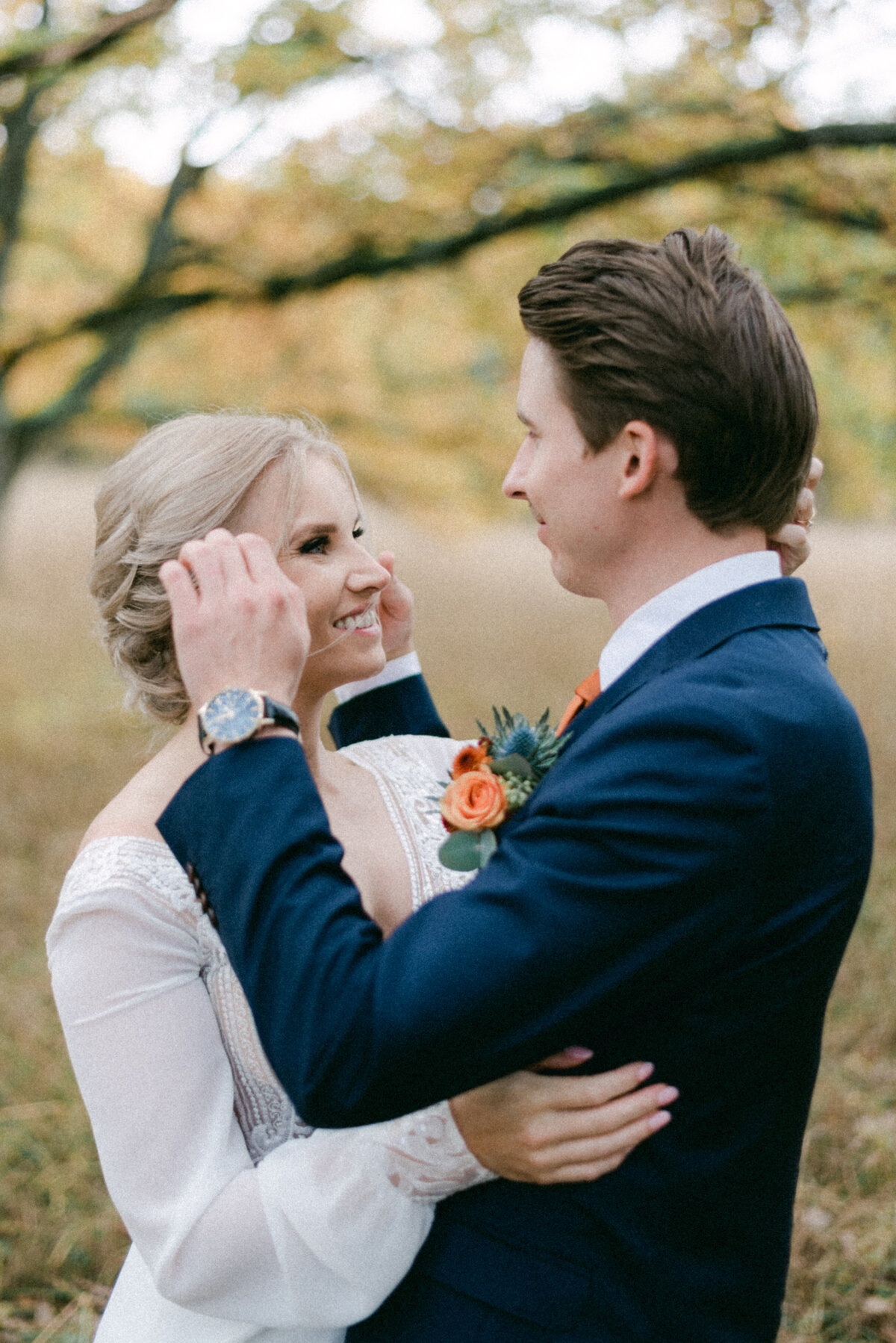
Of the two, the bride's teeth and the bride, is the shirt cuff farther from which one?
the bride

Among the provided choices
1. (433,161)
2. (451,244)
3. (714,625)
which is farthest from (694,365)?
(433,161)

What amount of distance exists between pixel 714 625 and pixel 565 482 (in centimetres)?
33

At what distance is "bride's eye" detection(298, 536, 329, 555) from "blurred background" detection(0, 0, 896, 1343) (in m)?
0.50

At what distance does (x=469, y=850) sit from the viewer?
160 cm

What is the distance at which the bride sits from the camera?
1.53m

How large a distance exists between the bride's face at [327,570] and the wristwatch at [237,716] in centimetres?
66

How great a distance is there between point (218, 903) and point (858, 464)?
1168cm

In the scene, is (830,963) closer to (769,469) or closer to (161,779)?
(769,469)

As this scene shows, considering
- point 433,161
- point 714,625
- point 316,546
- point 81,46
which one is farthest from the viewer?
point 433,161

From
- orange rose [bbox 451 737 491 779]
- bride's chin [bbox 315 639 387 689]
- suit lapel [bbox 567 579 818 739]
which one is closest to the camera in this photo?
suit lapel [bbox 567 579 818 739]

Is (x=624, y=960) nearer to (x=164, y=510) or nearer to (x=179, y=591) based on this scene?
(x=179, y=591)

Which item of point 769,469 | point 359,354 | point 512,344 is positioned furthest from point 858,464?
point 769,469

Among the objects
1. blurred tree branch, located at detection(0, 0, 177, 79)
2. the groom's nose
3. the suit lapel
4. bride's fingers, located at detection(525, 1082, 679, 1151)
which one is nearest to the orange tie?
the suit lapel

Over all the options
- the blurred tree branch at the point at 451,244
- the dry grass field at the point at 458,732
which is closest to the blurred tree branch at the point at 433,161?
the blurred tree branch at the point at 451,244
